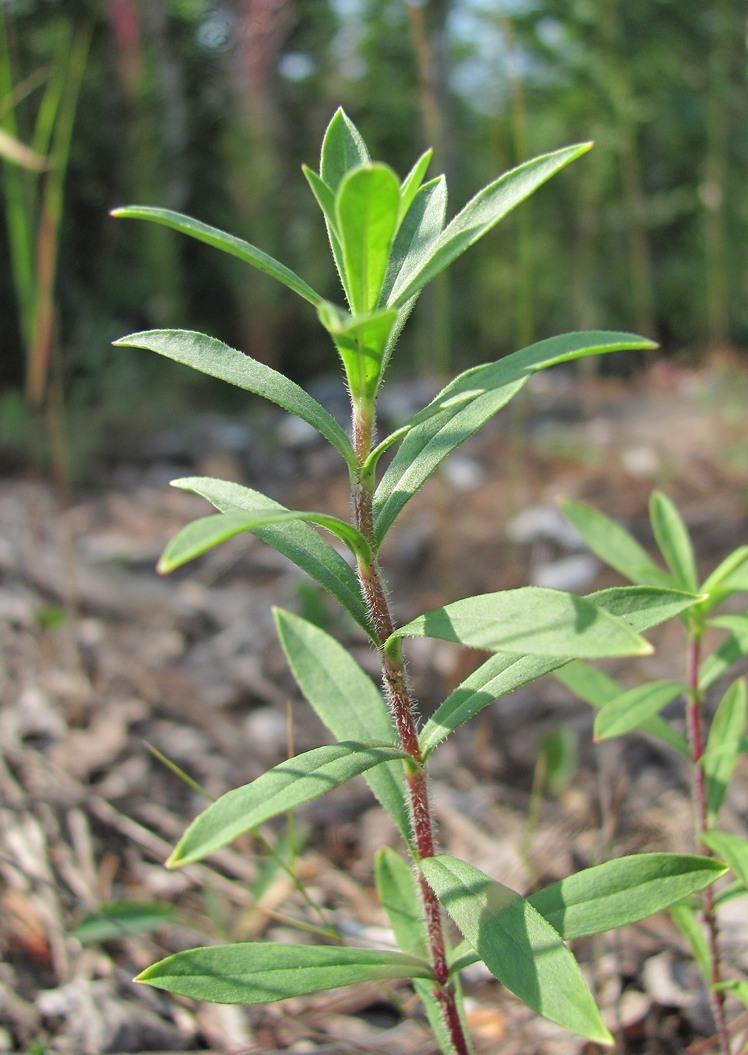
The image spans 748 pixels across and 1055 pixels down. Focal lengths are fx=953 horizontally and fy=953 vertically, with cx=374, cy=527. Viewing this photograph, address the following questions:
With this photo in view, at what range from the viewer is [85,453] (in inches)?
135

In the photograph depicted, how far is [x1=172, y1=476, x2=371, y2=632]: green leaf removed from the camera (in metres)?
0.70

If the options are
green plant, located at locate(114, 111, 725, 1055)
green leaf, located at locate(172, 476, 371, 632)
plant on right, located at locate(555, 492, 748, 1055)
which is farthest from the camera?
plant on right, located at locate(555, 492, 748, 1055)

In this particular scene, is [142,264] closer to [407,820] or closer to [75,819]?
[75,819]

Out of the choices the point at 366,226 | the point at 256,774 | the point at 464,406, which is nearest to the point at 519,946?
the point at 464,406

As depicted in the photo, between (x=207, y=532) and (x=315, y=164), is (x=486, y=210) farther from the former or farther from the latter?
(x=315, y=164)

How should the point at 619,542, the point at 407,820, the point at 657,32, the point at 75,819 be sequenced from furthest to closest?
the point at 657,32 < the point at 75,819 < the point at 619,542 < the point at 407,820

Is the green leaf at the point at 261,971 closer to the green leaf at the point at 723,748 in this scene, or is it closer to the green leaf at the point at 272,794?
the green leaf at the point at 272,794

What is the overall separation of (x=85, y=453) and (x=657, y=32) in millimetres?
4234

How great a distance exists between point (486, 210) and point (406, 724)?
0.37 metres

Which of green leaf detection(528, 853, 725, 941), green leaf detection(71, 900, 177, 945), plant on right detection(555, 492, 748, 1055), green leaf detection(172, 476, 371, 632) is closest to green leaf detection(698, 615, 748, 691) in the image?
plant on right detection(555, 492, 748, 1055)

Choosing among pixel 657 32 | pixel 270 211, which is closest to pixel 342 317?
pixel 270 211

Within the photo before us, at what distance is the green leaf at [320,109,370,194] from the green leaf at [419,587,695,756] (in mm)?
378

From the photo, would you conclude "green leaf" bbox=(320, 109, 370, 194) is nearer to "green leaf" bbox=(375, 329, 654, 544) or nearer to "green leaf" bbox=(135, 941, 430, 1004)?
"green leaf" bbox=(375, 329, 654, 544)

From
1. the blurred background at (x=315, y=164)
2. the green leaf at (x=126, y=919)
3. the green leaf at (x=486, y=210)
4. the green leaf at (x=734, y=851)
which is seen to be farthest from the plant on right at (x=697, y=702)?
the blurred background at (x=315, y=164)
